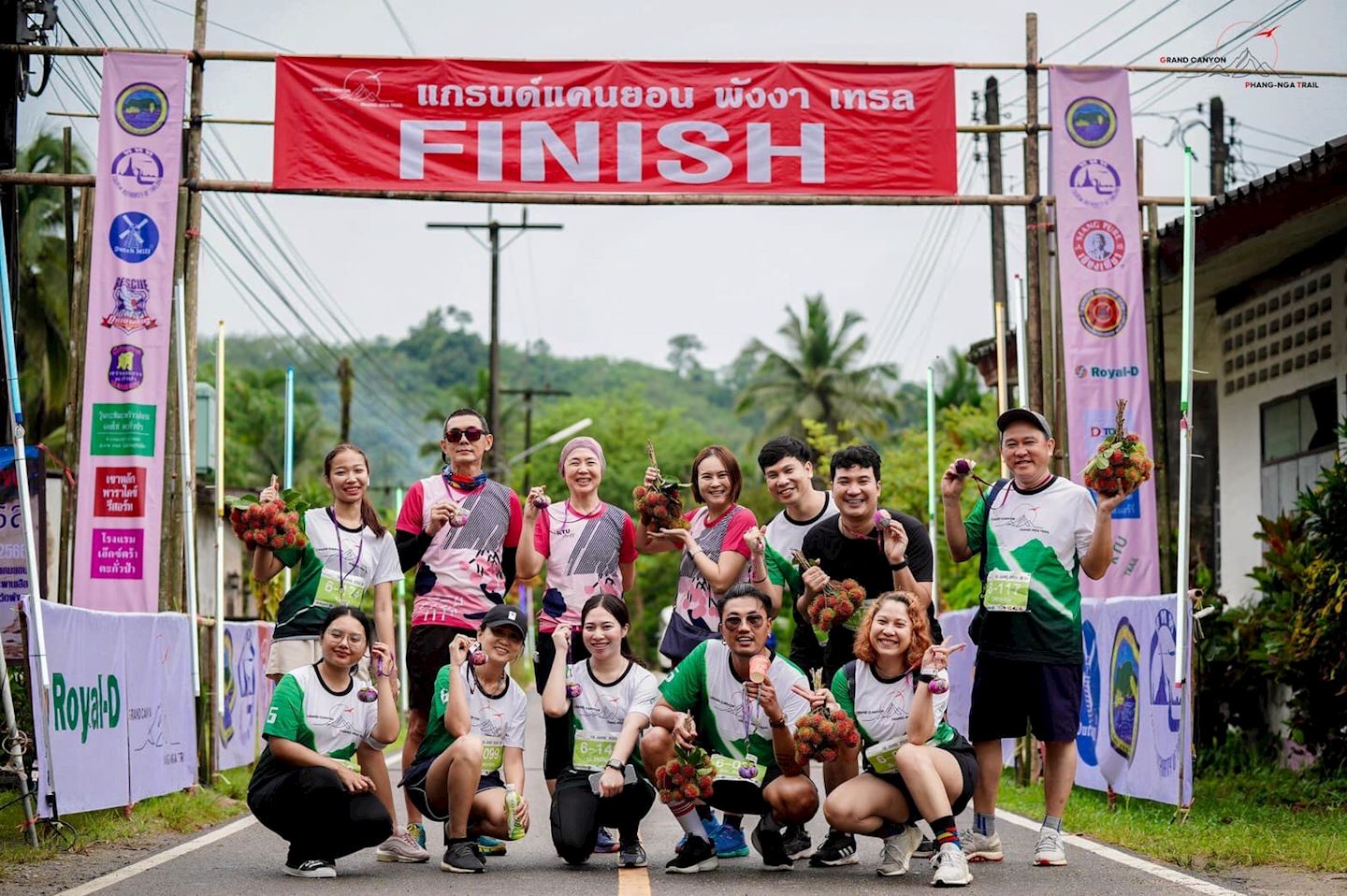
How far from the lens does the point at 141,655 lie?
11172 mm

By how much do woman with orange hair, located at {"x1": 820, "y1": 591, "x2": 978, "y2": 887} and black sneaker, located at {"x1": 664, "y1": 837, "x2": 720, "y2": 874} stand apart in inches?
25.6

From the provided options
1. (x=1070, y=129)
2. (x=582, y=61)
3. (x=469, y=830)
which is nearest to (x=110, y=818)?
(x=469, y=830)

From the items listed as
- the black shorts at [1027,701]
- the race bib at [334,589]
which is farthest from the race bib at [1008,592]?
the race bib at [334,589]

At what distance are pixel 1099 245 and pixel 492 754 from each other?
23.2 ft

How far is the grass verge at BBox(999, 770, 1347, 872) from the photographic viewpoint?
8270 millimetres

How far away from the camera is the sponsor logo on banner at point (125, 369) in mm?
12359

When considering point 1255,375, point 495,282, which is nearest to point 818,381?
point 495,282

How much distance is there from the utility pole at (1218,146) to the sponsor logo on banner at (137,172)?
29106 millimetres

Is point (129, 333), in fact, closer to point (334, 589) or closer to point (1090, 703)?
point (334, 589)

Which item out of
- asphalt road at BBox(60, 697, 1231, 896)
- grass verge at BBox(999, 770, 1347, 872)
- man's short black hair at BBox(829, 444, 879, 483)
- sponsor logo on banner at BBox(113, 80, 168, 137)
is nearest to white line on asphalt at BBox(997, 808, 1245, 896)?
asphalt road at BBox(60, 697, 1231, 896)

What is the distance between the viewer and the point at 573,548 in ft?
28.6

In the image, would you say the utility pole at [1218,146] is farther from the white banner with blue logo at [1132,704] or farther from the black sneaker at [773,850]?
the black sneaker at [773,850]

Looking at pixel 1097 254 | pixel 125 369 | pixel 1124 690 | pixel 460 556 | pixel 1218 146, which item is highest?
pixel 1218 146

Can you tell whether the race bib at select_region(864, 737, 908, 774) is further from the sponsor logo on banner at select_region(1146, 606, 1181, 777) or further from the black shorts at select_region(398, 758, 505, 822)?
the sponsor logo on banner at select_region(1146, 606, 1181, 777)
